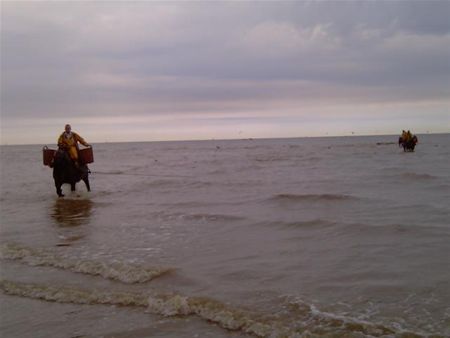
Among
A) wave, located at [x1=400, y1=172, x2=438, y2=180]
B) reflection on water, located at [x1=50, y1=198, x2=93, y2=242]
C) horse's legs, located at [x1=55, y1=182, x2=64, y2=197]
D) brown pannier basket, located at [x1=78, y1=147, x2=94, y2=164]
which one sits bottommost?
reflection on water, located at [x1=50, y1=198, x2=93, y2=242]

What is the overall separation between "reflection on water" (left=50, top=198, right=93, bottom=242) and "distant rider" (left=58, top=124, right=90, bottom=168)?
1.58m

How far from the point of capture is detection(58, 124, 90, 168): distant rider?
1452 centimetres

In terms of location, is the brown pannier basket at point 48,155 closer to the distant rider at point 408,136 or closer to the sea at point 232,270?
the sea at point 232,270

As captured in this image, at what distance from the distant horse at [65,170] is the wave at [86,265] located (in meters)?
7.19

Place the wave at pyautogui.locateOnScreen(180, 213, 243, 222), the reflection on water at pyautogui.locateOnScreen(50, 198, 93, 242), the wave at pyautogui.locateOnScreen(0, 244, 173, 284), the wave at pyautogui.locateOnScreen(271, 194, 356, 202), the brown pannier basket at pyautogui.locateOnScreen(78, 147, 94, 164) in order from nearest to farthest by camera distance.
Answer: the wave at pyautogui.locateOnScreen(0, 244, 173, 284) < the reflection on water at pyautogui.locateOnScreen(50, 198, 93, 242) < the wave at pyautogui.locateOnScreen(180, 213, 243, 222) < the wave at pyautogui.locateOnScreen(271, 194, 356, 202) < the brown pannier basket at pyautogui.locateOnScreen(78, 147, 94, 164)

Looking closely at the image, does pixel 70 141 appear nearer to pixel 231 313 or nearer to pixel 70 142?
pixel 70 142

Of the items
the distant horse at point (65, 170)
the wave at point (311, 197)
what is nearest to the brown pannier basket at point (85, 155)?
the distant horse at point (65, 170)

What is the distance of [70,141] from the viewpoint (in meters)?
14.6

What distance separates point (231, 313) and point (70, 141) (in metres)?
11.5

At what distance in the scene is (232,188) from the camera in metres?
16.8

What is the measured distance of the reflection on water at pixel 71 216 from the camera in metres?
9.03

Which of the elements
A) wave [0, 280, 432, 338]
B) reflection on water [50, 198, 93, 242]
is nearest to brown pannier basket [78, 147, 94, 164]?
reflection on water [50, 198, 93, 242]

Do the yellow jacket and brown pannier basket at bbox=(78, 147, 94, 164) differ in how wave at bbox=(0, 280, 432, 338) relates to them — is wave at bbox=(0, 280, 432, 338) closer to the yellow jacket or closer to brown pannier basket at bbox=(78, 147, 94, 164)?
the yellow jacket

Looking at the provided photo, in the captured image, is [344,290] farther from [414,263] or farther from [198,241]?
[198,241]
